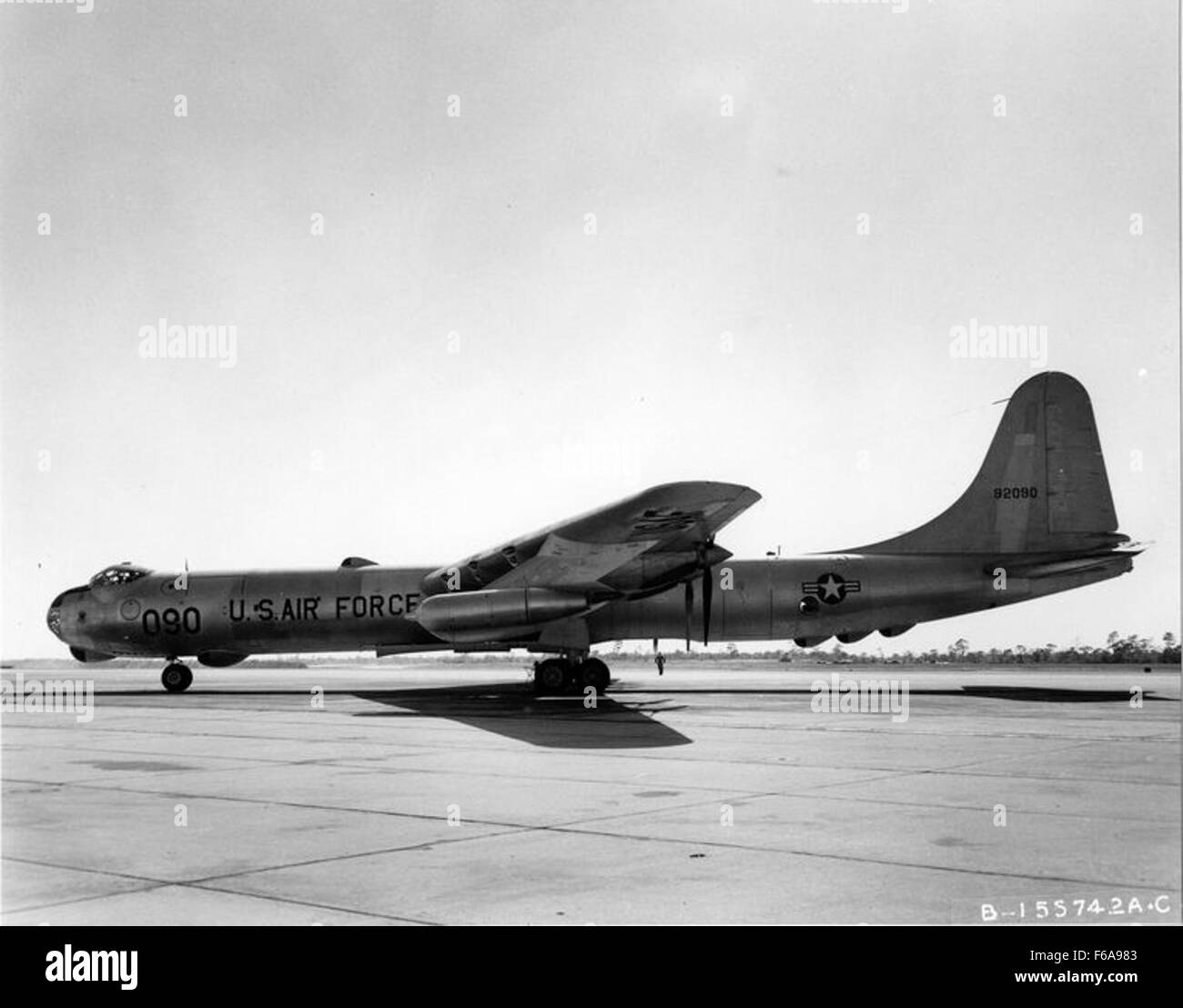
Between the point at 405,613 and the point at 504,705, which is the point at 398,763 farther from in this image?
the point at 405,613

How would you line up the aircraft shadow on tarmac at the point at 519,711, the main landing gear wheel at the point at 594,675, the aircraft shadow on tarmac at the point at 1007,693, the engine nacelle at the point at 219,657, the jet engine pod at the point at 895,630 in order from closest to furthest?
the aircraft shadow on tarmac at the point at 519,711 → the aircraft shadow on tarmac at the point at 1007,693 → the main landing gear wheel at the point at 594,675 → the jet engine pod at the point at 895,630 → the engine nacelle at the point at 219,657

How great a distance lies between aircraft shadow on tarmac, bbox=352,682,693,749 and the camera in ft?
49.4

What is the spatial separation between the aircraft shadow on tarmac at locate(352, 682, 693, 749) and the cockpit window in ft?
24.4

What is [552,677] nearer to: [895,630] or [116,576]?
[895,630]

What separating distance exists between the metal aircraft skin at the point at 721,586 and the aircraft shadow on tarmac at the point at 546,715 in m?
1.32

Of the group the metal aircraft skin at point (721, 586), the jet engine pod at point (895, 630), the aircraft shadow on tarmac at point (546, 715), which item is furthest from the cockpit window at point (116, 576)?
the jet engine pod at point (895, 630)

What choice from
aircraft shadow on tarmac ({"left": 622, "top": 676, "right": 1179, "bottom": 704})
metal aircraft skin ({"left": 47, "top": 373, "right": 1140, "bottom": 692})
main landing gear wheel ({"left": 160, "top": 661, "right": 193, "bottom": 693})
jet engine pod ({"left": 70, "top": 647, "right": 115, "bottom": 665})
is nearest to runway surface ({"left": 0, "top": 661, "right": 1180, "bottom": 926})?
aircraft shadow on tarmac ({"left": 622, "top": 676, "right": 1179, "bottom": 704})

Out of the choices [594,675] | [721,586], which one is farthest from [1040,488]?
[594,675]

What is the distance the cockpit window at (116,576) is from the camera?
30781 mm

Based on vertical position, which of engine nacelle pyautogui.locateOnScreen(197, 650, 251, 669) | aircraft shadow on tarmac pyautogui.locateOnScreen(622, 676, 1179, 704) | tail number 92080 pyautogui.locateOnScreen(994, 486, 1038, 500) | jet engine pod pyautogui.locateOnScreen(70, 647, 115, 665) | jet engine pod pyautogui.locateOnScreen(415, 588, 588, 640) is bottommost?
aircraft shadow on tarmac pyautogui.locateOnScreen(622, 676, 1179, 704)

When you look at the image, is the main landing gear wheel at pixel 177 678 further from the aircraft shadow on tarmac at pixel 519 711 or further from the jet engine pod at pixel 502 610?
the jet engine pod at pixel 502 610

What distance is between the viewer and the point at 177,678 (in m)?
31.0

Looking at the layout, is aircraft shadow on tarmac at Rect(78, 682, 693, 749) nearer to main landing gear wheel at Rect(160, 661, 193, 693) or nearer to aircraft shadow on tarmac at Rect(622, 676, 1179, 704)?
main landing gear wheel at Rect(160, 661, 193, 693)
